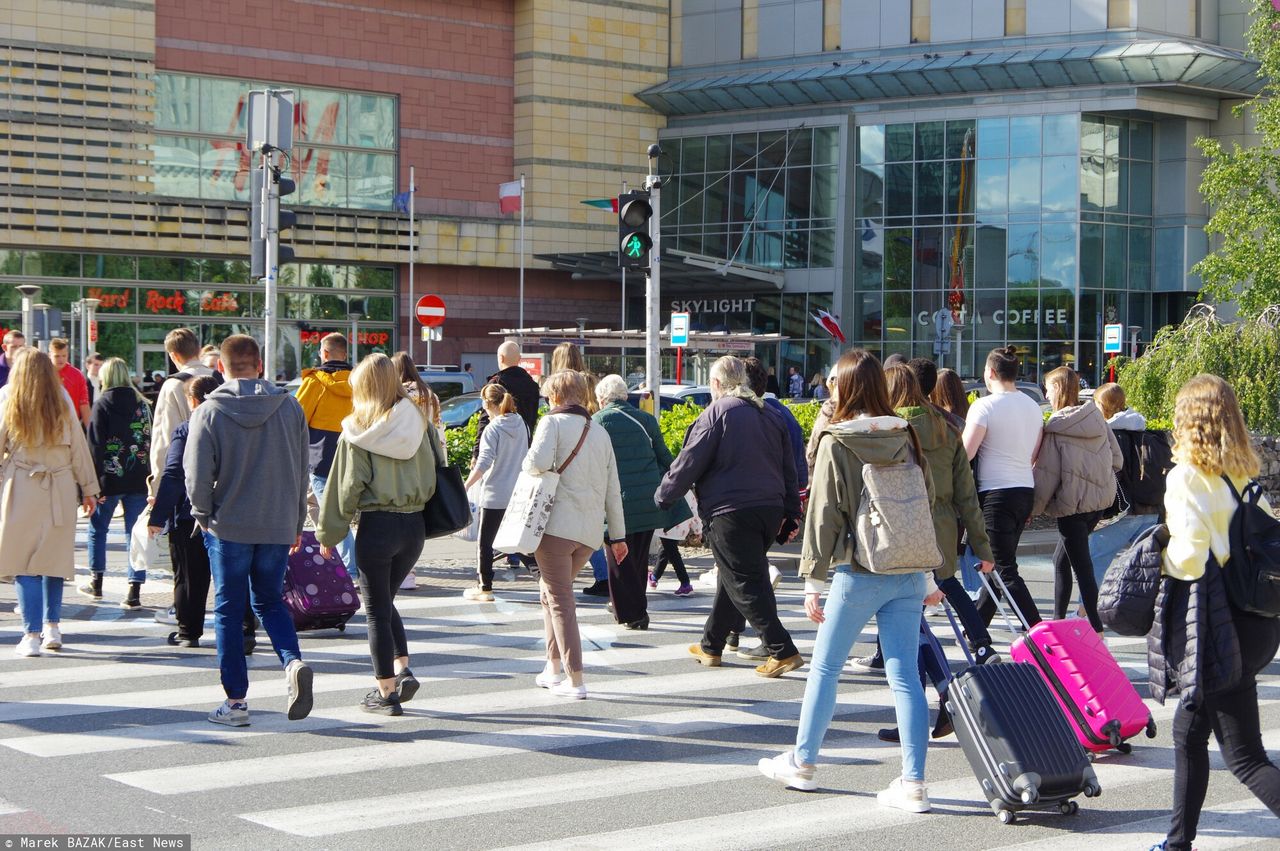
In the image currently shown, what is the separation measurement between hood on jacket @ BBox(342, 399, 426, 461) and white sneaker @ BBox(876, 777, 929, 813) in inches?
121

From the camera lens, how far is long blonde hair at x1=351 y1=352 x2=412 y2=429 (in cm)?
830

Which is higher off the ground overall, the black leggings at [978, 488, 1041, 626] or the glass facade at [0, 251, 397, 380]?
the glass facade at [0, 251, 397, 380]

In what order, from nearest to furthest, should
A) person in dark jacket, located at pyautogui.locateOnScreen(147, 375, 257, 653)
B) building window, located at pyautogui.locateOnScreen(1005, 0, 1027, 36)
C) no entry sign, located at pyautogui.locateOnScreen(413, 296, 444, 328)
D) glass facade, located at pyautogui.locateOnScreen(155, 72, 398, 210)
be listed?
1. person in dark jacket, located at pyautogui.locateOnScreen(147, 375, 257, 653)
2. no entry sign, located at pyautogui.locateOnScreen(413, 296, 444, 328)
3. glass facade, located at pyautogui.locateOnScreen(155, 72, 398, 210)
4. building window, located at pyautogui.locateOnScreen(1005, 0, 1027, 36)

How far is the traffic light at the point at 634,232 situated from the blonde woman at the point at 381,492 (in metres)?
8.00

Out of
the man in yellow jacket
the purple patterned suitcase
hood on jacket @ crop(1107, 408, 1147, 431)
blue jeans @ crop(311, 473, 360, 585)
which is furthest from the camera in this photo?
blue jeans @ crop(311, 473, 360, 585)

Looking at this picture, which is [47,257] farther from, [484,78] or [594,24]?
[594,24]

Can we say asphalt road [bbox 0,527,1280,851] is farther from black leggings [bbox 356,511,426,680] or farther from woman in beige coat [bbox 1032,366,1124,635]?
woman in beige coat [bbox 1032,366,1124,635]

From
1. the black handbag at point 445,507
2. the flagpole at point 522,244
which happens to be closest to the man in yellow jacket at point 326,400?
the black handbag at point 445,507

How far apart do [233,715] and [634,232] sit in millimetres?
9112

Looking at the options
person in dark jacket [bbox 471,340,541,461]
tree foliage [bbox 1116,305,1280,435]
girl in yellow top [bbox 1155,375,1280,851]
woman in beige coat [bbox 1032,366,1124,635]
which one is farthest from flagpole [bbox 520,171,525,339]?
girl in yellow top [bbox 1155,375,1280,851]

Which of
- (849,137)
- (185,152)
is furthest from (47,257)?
(849,137)

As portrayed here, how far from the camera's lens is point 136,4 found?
4044cm

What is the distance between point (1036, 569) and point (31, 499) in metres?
9.55

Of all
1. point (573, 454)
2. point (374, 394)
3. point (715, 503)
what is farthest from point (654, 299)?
point (374, 394)
